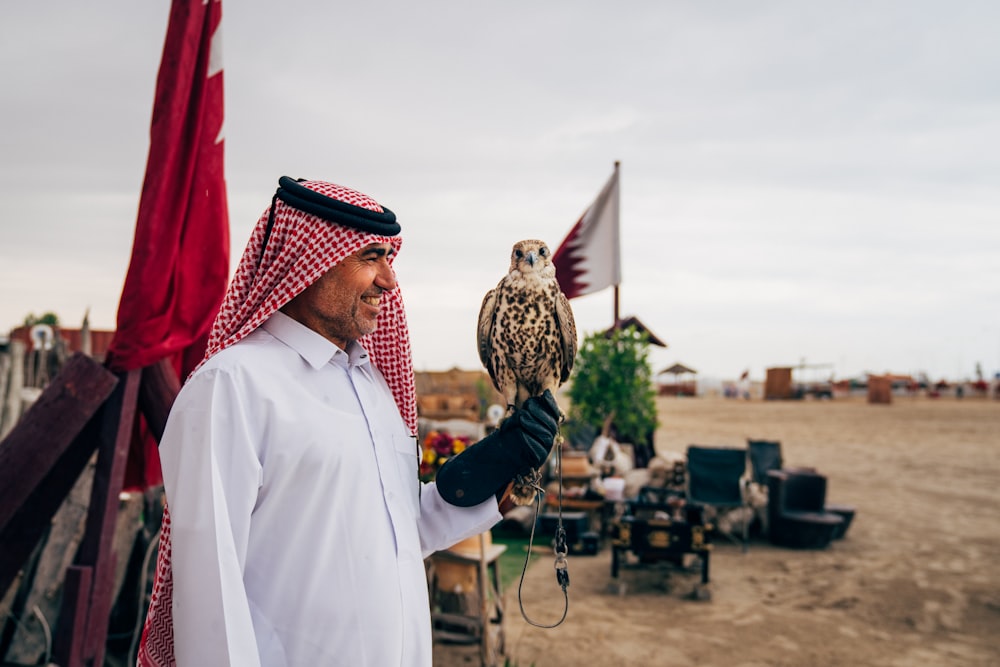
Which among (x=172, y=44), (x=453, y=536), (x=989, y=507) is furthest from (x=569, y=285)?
(x=989, y=507)

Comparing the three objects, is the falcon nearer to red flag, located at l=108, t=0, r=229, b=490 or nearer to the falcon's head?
the falcon's head

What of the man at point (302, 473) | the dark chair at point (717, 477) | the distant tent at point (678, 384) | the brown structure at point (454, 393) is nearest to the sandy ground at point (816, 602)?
the dark chair at point (717, 477)

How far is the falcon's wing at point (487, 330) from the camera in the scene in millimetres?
2234

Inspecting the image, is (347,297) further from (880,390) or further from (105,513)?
(880,390)

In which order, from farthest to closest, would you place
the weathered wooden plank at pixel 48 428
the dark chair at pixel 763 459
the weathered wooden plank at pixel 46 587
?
the dark chair at pixel 763 459 < the weathered wooden plank at pixel 46 587 < the weathered wooden plank at pixel 48 428

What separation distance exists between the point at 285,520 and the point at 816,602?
24.7ft

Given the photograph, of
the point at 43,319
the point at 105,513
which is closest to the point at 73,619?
the point at 105,513

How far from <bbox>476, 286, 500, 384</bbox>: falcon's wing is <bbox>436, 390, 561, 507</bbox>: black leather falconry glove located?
272mm

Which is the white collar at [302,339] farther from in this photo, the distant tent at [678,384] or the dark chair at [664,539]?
the distant tent at [678,384]

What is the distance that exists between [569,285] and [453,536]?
7.14 meters

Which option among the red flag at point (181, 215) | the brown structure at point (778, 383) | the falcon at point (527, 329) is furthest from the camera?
the brown structure at point (778, 383)

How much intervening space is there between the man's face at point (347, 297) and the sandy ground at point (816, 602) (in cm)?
442

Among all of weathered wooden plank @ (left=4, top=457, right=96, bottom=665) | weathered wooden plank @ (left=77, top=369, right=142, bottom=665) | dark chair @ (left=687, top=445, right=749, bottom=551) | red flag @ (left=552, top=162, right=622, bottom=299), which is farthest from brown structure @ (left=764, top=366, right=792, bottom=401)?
weathered wooden plank @ (left=77, top=369, right=142, bottom=665)

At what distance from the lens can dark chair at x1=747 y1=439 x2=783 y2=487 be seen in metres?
11.5
